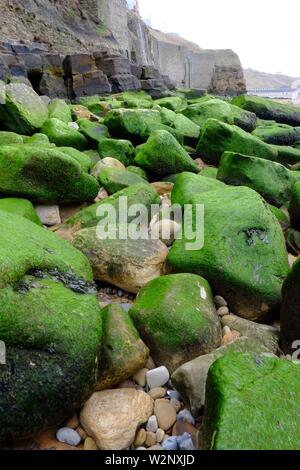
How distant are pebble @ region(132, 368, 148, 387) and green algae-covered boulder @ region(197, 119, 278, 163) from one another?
446cm

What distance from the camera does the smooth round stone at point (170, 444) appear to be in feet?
6.41

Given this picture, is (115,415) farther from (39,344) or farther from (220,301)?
(220,301)

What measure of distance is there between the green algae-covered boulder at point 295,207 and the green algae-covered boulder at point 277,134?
5042 millimetres

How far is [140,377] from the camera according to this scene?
235 cm

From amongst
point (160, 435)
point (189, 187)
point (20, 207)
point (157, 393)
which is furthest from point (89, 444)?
point (189, 187)

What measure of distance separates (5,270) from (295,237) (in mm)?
3179

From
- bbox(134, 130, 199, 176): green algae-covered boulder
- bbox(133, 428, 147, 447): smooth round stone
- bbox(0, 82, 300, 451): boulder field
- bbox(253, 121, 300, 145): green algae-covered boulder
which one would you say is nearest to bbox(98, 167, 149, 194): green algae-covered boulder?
bbox(0, 82, 300, 451): boulder field

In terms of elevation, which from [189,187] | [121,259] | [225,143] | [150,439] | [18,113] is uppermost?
[18,113]

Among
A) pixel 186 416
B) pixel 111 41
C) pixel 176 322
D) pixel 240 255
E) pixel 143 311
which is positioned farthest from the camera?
pixel 111 41

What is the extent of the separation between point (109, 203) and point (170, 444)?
247 centimetres

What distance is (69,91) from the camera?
11.8 meters

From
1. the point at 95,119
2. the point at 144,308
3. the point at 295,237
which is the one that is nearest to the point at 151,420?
the point at 144,308

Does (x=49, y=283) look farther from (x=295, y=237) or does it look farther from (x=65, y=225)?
(x=295, y=237)

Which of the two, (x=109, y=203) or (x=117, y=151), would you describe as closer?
(x=109, y=203)
